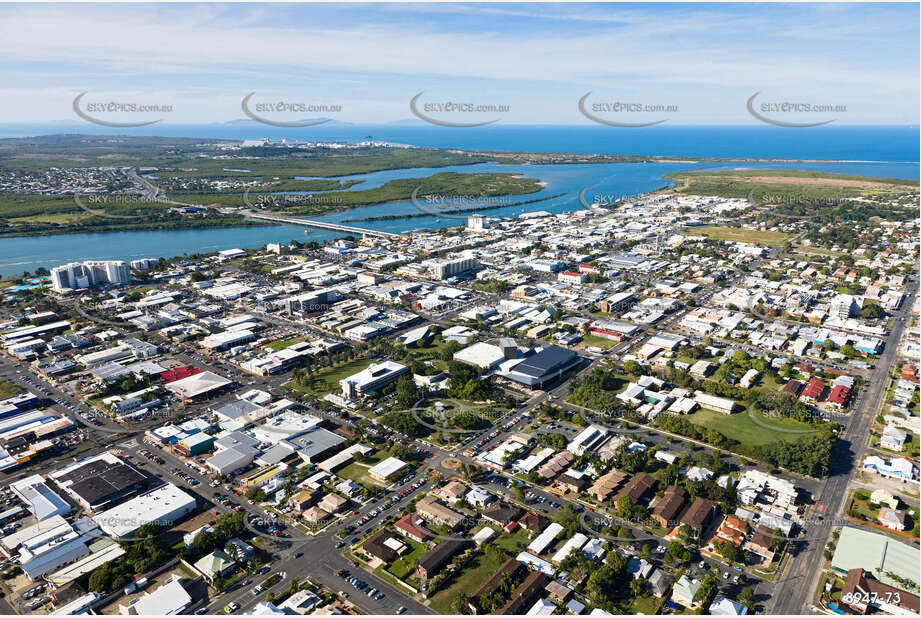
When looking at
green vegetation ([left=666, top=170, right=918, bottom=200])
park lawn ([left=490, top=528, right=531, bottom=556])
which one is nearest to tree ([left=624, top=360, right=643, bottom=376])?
park lawn ([left=490, top=528, right=531, bottom=556])

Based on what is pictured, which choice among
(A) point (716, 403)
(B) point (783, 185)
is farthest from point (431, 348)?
(B) point (783, 185)

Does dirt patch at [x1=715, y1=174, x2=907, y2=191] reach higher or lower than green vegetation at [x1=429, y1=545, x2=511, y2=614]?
higher

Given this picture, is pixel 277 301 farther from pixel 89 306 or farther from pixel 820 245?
pixel 820 245

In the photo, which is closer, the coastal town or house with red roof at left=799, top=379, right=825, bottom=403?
the coastal town

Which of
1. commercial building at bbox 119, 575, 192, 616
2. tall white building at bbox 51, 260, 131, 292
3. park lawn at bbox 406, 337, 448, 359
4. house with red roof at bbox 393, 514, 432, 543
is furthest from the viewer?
tall white building at bbox 51, 260, 131, 292

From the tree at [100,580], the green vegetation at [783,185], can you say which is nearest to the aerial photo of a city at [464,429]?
the tree at [100,580]

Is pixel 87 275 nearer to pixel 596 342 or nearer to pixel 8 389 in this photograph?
pixel 8 389

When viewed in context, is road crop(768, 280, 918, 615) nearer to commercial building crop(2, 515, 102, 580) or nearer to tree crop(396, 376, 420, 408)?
tree crop(396, 376, 420, 408)
